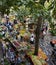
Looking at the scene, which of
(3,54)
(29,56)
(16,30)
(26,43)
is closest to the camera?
(3,54)

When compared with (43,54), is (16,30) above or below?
above

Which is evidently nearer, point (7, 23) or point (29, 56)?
point (29, 56)

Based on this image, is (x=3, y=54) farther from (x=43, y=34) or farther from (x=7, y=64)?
(x=43, y=34)

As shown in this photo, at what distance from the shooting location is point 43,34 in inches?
941

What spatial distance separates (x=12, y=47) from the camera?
18.1 m

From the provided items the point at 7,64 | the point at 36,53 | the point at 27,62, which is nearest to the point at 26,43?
the point at 36,53

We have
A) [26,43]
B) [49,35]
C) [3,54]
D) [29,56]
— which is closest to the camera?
[3,54]

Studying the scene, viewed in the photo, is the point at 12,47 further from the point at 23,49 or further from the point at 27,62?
the point at 27,62

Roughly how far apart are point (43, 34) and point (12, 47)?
22.3 feet

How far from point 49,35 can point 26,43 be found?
5788mm

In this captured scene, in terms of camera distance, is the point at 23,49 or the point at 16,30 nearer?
the point at 23,49

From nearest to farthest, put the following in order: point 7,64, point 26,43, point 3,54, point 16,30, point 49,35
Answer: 1. point 7,64
2. point 3,54
3. point 26,43
4. point 16,30
5. point 49,35

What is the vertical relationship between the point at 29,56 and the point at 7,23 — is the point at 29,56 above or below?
below

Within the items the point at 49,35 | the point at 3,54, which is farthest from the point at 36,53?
the point at 49,35
